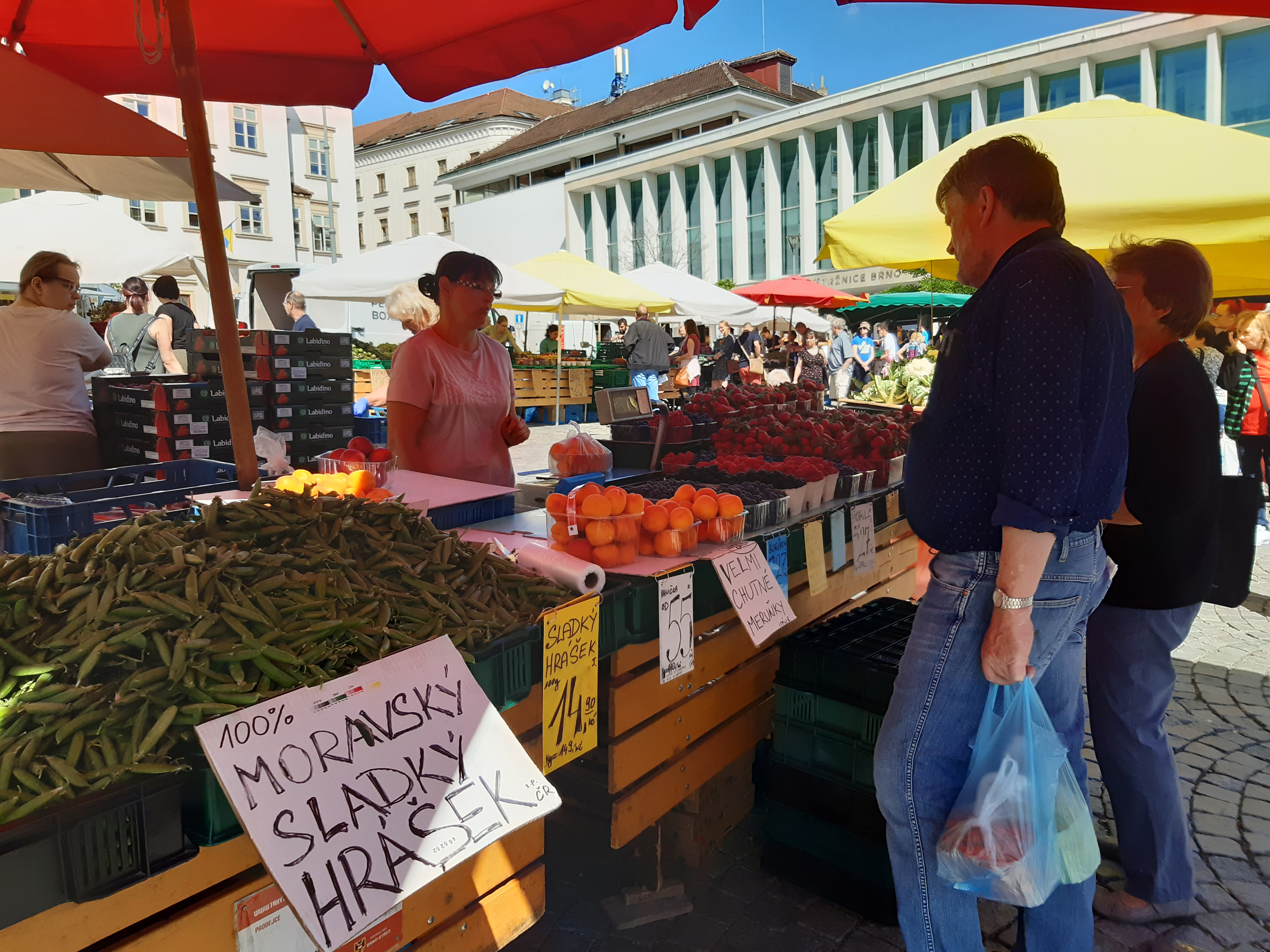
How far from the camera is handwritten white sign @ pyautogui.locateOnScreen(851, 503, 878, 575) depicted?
11.8 feet

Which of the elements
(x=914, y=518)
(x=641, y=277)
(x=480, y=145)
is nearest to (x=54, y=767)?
(x=914, y=518)

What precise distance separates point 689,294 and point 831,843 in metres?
15.6

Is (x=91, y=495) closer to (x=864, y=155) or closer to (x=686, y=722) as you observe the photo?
(x=686, y=722)

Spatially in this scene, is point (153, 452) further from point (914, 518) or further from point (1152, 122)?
point (1152, 122)

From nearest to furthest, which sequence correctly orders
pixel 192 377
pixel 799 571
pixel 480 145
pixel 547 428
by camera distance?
pixel 799 571 → pixel 192 377 → pixel 547 428 → pixel 480 145

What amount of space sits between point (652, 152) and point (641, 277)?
2594 cm

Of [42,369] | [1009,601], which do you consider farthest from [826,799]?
[42,369]

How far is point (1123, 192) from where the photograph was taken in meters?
4.55

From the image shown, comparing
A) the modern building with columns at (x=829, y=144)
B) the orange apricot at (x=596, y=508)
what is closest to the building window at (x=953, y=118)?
the modern building with columns at (x=829, y=144)

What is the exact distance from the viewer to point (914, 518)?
2.21m

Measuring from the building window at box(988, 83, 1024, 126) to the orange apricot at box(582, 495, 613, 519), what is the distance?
33.6 m

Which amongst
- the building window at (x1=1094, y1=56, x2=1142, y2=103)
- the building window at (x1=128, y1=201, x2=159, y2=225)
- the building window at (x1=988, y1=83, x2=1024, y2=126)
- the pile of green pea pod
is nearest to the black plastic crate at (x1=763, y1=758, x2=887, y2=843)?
the pile of green pea pod

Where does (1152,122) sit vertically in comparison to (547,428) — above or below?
above

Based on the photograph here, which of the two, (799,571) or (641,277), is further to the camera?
(641,277)
